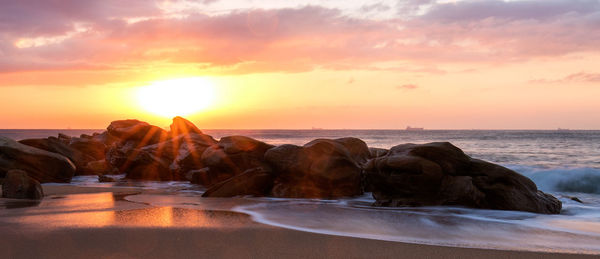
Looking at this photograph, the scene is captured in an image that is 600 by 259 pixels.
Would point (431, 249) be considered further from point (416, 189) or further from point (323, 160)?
point (323, 160)

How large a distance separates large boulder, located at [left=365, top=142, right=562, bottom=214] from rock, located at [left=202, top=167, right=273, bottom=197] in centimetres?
237

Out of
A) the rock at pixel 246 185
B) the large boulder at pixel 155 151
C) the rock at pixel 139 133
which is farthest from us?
the rock at pixel 139 133

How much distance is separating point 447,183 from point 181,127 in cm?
1242

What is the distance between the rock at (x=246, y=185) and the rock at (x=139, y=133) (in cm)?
877

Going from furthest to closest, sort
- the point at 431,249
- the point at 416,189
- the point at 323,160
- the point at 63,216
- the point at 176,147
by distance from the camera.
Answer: the point at 176,147 < the point at 323,160 < the point at 416,189 < the point at 63,216 < the point at 431,249

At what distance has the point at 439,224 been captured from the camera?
664cm

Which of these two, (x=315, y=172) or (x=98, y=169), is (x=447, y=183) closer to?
(x=315, y=172)

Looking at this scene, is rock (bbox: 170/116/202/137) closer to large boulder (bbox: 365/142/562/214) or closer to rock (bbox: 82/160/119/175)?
rock (bbox: 82/160/119/175)

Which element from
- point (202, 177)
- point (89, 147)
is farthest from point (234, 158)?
point (89, 147)

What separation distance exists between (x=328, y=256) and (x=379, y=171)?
211 inches

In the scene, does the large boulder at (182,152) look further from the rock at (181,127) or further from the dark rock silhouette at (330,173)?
the rock at (181,127)

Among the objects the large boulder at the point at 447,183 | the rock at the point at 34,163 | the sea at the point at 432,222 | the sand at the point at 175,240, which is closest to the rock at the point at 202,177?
the sea at the point at 432,222

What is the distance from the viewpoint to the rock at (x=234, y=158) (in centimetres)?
1275

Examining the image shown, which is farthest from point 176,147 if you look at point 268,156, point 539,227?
point 539,227
